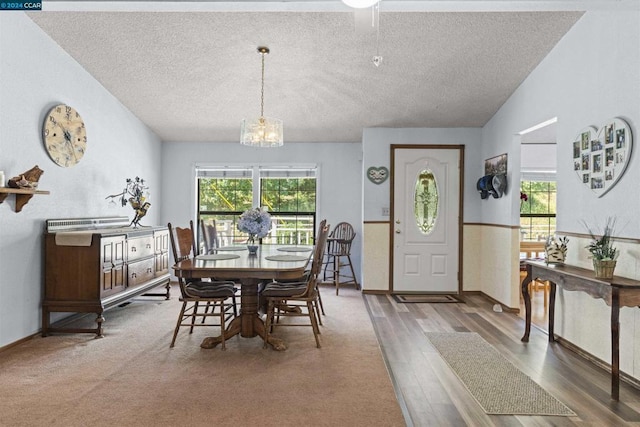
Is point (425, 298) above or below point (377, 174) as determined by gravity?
below

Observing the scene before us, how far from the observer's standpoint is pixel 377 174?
6.17 m

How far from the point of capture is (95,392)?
276 cm

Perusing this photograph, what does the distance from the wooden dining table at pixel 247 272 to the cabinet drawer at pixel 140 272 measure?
4.01 feet

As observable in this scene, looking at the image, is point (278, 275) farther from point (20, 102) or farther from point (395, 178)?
point (395, 178)

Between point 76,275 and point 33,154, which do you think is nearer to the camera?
point 33,154

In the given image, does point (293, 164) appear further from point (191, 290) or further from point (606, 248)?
point (606, 248)

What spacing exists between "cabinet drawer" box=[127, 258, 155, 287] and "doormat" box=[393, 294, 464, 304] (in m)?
3.11

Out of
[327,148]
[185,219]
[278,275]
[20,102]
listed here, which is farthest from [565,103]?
[185,219]

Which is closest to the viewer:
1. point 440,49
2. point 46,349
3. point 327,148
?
point 46,349

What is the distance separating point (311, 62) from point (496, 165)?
107 inches

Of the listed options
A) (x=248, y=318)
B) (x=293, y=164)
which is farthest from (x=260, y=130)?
(x=293, y=164)

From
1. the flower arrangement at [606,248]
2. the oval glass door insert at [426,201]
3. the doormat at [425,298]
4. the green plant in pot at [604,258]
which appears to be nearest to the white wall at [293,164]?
the oval glass door insert at [426,201]

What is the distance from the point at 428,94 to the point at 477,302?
8.92ft

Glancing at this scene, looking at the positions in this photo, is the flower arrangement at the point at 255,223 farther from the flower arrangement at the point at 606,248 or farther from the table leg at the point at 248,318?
the flower arrangement at the point at 606,248
